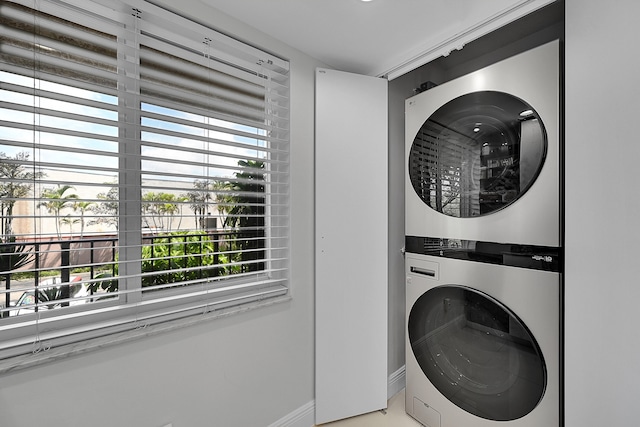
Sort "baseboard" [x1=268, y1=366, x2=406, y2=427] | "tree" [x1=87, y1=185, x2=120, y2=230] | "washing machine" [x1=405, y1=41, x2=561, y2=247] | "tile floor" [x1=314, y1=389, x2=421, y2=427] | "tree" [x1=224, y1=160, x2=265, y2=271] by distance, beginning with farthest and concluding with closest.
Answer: "tile floor" [x1=314, y1=389, x2=421, y2=427] < "baseboard" [x1=268, y1=366, x2=406, y2=427] < "tree" [x1=224, y1=160, x2=265, y2=271] < "washing machine" [x1=405, y1=41, x2=561, y2=247] < "tree" [x1=87, y1=185, x2=120, y2=230]

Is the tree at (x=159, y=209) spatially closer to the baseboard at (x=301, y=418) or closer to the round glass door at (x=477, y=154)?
the baseboard at (x=301, y=418)

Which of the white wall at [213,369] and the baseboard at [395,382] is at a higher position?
the white wall at [213,369]

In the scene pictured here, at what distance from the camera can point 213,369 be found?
1.46 meters

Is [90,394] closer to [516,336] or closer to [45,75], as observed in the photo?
[45,75]

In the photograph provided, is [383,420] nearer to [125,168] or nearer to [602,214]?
[602,214]

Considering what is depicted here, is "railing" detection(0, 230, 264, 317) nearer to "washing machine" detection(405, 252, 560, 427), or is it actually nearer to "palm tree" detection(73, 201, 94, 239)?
"palm tree" detection(73, 201, 94, 239)

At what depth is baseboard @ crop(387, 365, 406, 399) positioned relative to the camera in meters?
2.17

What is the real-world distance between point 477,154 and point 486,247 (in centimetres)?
48

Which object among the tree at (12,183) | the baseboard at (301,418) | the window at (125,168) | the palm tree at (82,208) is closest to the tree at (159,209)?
the window at (125,168)

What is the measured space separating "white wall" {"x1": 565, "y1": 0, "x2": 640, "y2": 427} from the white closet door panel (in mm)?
1001

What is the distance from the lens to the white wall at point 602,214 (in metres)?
1.08

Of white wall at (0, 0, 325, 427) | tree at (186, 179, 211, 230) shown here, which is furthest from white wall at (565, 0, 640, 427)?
tree at (186, 179, 211, 230)


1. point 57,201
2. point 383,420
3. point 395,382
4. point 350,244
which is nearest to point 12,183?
point 57,201

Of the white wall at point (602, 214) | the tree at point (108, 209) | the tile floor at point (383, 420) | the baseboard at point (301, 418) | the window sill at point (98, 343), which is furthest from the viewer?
the tile floor at point (383, 420)
